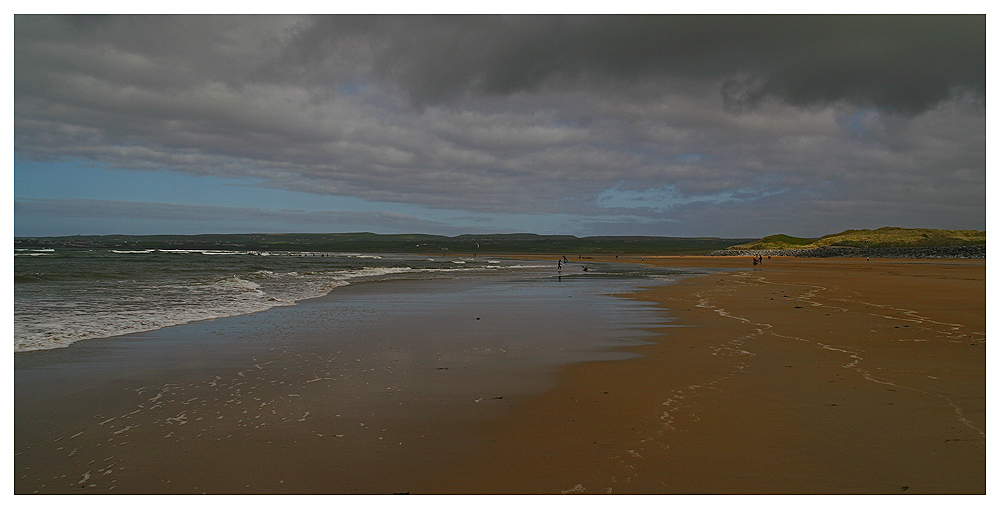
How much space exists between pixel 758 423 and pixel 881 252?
289 ft

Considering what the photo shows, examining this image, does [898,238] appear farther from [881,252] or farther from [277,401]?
[277,401]

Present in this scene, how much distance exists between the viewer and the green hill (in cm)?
8812

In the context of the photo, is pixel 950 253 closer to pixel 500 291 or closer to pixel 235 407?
pixel 500 291

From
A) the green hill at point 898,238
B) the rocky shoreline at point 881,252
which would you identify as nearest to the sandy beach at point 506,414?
the rocky shoreline at point 881,252

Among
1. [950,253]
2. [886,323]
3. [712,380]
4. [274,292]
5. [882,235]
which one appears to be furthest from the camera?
[882,235]

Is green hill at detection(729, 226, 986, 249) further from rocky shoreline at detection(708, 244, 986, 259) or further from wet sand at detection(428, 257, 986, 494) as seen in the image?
wet sand at detection(428, 257, 986, 494)

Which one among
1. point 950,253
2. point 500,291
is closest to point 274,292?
point 500,291

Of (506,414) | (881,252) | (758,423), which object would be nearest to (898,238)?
(881,252)

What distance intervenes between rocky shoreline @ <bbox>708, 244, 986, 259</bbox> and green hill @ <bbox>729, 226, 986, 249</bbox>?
17.8 feet

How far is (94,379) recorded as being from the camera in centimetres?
752

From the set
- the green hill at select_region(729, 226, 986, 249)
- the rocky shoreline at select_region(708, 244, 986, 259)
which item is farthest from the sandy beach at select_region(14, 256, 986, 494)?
the green hill at select_region(729, 226, 986, 249)

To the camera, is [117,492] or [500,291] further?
[500,291]

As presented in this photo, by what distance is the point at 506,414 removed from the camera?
6066 mm

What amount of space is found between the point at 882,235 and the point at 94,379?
11302 centimetres
